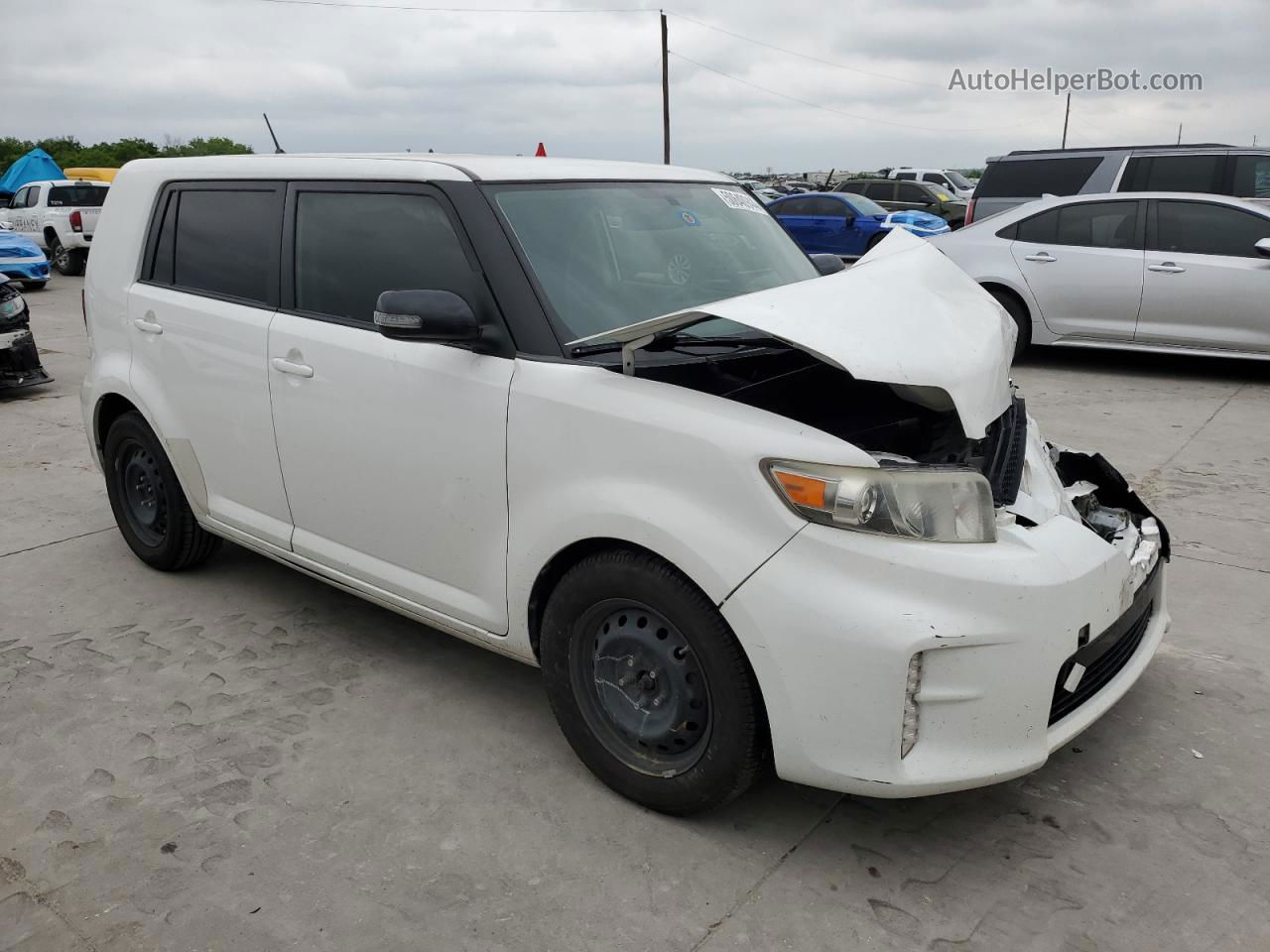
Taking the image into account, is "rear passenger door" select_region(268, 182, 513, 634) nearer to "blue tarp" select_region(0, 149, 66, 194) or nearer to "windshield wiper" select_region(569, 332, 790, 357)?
"windshield wiper" select_region(569, 332, 790, 357)

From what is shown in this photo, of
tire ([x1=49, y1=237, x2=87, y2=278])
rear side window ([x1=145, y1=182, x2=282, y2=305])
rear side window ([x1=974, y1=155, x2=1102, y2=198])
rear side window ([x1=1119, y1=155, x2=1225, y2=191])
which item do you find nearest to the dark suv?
rear side window ([x1=974, y1=155, x2=1102, y2=198])

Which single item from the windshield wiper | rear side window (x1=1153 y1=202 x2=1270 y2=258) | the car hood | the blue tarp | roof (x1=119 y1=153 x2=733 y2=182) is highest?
the blue tarp

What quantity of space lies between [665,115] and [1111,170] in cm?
2820

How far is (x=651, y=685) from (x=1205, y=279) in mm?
7509

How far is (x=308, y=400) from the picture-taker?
349 cm

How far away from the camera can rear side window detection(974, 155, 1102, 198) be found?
10.6 m

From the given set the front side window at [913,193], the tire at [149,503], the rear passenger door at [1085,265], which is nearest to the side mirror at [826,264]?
the tire at [149,503]

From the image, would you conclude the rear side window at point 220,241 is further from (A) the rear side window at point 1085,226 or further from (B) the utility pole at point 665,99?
(B) the utility pole at point 665,99

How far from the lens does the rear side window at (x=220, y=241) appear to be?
3764mm

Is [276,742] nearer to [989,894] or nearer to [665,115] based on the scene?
[989,894]

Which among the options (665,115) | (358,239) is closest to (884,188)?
(665,115)

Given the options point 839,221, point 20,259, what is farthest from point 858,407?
point 839,221

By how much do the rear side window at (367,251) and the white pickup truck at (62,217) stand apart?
60.8ft

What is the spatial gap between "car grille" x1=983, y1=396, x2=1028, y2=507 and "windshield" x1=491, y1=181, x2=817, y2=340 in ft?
2.62
